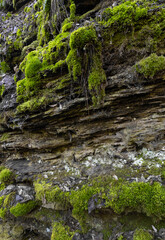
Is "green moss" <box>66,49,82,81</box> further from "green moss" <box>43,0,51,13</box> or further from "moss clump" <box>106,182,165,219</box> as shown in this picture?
"moss clump" <box>106,182,165,219</box>

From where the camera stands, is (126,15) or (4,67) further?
(4,67)

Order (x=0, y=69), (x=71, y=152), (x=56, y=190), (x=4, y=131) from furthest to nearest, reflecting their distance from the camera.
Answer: (x=0, y=69) → (x=4, y=131) → (x=71, y=152) → (x=56, y=190)

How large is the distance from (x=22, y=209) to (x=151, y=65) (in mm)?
6763

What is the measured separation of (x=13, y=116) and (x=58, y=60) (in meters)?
3.32

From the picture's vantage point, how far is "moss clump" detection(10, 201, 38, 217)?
16.3 feet

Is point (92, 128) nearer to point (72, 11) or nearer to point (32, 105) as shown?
point (32, 105)

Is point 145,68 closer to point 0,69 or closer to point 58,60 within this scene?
point 58,60

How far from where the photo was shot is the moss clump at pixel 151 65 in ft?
13.2

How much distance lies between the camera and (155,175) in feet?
12.7

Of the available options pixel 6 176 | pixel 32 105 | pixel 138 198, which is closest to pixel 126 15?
pixel 32 105

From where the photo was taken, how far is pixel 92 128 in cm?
537

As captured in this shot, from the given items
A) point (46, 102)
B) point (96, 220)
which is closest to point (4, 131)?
point (46, 102)

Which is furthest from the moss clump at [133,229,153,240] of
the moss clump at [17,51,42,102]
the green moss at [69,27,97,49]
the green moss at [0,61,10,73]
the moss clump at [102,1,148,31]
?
the green moss at [0,61,10,73]

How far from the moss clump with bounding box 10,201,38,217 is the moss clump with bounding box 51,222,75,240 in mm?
1191
